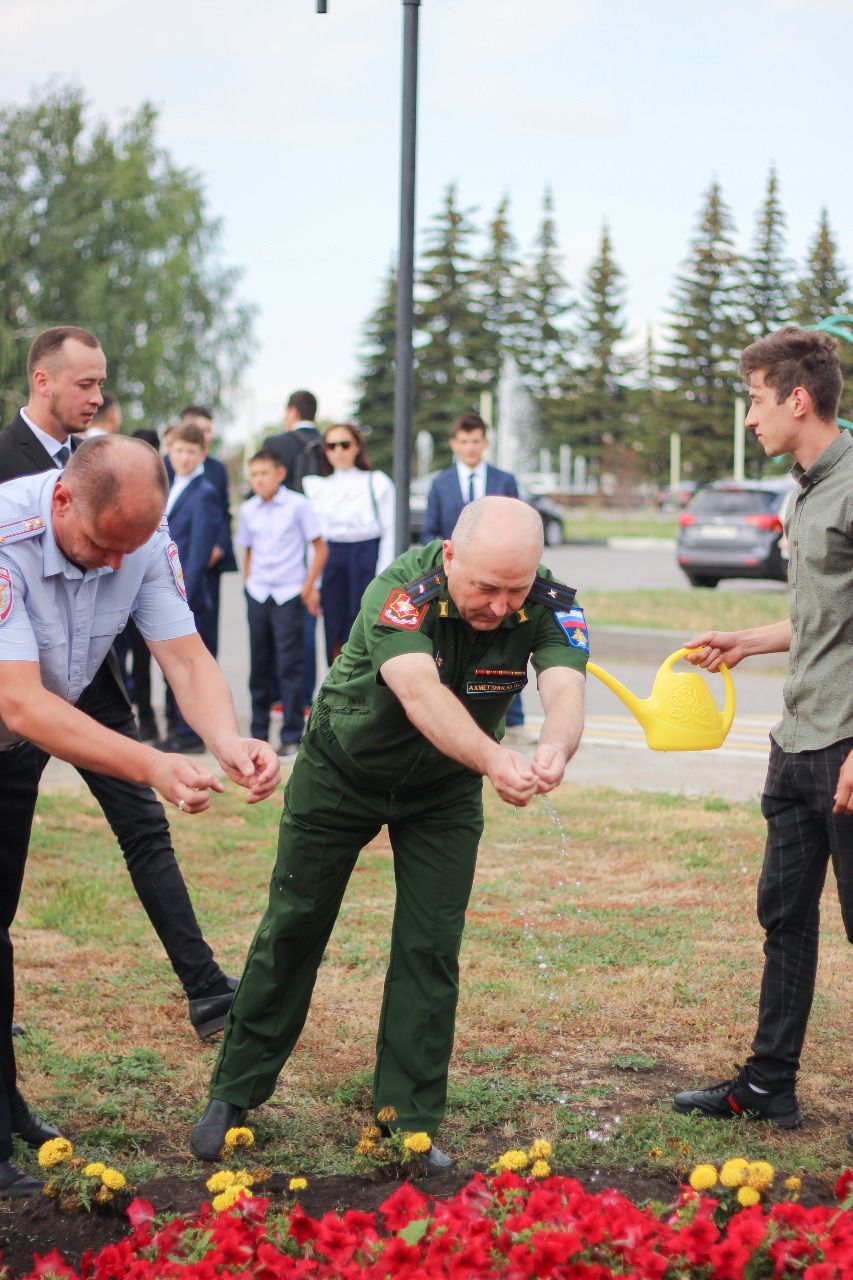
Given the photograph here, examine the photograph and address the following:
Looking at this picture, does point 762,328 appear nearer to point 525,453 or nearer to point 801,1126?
point 801,1126

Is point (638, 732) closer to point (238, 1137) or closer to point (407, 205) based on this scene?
point (407, 205)

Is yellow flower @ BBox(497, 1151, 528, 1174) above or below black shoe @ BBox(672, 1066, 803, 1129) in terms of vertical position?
above

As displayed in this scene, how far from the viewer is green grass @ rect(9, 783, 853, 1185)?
A: 378 centimetres

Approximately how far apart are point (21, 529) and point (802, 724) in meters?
1.96

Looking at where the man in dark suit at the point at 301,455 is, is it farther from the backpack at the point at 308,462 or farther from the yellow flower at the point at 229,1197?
the yellow flower at the point at 229,1197

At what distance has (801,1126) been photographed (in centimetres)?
387

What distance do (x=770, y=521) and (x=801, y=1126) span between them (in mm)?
17415

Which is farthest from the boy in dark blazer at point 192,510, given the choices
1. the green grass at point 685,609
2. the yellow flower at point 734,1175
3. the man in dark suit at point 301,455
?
the green grass at point 685,609

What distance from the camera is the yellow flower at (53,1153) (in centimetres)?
321

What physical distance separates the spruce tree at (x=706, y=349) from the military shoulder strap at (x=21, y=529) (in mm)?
33652

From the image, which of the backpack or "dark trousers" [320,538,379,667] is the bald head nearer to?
"dark trousers" [320,538,379,667]

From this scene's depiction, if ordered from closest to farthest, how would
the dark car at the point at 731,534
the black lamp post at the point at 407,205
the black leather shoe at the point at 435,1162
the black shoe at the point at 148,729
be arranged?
1. the black leather shoe at the point at 435,1162
2. the black lamp post at the point at 407,205
3. the black shoe at the point at 148,729
4. the dark car at the point at 731,534

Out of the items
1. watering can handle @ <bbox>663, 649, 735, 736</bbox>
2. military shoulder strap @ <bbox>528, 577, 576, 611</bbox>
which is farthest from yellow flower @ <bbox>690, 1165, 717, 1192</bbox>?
watering can handle @ <bbox>663, 649, 735, 736</bbox>

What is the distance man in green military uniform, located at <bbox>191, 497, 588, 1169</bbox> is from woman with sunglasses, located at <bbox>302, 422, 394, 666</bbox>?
568cm
